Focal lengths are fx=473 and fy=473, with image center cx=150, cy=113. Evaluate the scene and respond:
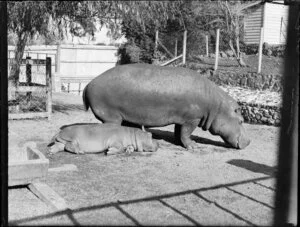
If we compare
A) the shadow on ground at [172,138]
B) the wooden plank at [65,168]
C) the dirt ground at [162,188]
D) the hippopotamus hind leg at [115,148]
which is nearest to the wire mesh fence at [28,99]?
Result: the dirt ground at [162,188]

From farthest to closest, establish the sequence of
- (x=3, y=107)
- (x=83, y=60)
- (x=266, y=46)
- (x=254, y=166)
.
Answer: (x=83, y=60)
(x=266, y=46)
(x=254, y=166)
(x=3, y=107)

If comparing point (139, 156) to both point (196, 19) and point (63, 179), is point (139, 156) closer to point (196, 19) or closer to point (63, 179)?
point (63, 179)

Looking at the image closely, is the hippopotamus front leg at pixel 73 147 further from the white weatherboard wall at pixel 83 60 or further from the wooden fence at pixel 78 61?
the white weatherboard wall at pixel 83 60

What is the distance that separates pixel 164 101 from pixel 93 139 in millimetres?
1570

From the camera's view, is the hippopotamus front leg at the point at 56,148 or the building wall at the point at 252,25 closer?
the hippopotamus front leg at the point at 56,148

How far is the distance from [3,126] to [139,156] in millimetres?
5149

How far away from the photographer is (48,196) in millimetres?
5578

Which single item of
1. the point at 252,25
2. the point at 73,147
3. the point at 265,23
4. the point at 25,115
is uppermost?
the point at 265,23

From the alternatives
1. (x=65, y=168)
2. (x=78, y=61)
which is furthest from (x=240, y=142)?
(x=78, y=61)

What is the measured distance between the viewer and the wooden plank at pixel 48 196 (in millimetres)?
5312

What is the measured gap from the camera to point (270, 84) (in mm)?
14148

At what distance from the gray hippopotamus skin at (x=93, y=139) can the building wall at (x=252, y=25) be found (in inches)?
598

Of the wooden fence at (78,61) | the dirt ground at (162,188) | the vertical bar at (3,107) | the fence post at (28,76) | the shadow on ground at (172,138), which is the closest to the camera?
the vertical bar at (3,107)

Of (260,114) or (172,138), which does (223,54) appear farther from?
(172,138)
